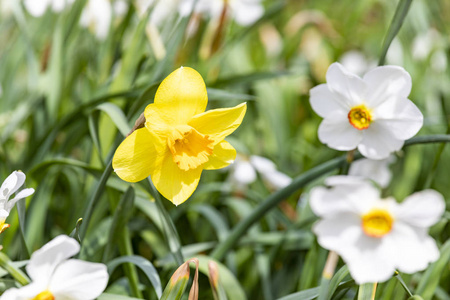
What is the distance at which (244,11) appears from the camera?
6.20 feet

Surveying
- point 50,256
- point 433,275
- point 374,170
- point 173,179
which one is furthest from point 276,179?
point 50,256

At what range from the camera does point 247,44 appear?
2.62 meters

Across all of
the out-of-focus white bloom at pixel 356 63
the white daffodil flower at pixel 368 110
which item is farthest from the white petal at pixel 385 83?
the out-of-focus white bloom at pixel 356 63

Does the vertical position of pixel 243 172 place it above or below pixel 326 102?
below

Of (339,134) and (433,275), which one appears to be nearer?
(339,134)

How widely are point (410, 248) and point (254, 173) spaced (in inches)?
35.9

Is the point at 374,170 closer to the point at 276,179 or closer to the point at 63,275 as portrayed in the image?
the point at 276,179

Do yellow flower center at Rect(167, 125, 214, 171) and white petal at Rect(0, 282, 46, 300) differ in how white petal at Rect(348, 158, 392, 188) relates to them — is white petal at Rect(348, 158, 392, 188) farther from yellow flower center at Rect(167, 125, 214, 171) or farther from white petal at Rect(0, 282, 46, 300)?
white petal at Rect(0, 282, 46, 300)

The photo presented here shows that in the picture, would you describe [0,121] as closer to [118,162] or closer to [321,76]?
[118,162]

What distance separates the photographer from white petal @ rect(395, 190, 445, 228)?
54cm

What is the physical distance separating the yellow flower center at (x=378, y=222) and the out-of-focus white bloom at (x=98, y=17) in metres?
1.31

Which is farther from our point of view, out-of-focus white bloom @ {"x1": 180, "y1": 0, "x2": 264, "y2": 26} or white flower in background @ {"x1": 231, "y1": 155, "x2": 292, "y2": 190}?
out-of-focus white bloom @ {"x1": 180, "y1": 0, "x2": 264, "y2": 26}

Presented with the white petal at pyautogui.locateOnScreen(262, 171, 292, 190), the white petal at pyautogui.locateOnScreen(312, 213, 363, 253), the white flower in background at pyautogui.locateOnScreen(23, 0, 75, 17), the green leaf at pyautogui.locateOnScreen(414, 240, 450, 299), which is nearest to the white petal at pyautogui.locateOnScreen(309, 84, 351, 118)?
the white petal at pyautogui.locateOnScreen(312, 213, 363, 253)

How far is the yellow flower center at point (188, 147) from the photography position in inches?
27.2
